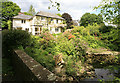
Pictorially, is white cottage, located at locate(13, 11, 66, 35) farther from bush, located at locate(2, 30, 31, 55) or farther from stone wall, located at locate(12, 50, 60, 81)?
stone wall, located at locate(12, 50, 60, 81)

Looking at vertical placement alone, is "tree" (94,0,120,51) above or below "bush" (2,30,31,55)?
above

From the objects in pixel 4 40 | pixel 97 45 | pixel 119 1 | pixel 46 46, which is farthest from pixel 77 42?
pixel 119 1

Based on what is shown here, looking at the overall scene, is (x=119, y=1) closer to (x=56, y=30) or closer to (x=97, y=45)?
(x=97, y=45)

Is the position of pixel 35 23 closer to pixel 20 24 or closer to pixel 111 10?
pixel 20 24

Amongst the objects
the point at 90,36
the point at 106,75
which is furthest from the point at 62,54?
the point at 90,36

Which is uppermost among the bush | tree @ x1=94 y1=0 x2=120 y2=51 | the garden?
tree @ x1=94 y1=0 x2=120 y2=51

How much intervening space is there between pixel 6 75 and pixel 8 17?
28446mm

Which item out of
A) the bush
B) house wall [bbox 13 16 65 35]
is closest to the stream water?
the bush

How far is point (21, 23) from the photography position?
24.7 metres

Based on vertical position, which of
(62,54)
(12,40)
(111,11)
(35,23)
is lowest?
(62,54)

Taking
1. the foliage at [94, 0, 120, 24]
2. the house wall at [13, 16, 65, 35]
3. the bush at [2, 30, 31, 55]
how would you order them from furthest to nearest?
the house wall at [13, 16, 65, 35] < the bush at [2, 30, 31, 55] < the foliage at [94, 0, 120, 24]

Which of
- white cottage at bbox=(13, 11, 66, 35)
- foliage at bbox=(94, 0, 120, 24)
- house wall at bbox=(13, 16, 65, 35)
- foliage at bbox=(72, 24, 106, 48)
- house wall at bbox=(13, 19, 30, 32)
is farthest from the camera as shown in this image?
house wall at bbox=(13, 19, 30, 32)

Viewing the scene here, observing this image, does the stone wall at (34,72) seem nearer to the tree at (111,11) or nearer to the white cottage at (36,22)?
the tree at (111,11)

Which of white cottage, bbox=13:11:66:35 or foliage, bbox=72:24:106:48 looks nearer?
foliage, bbox=72:24:106:48
